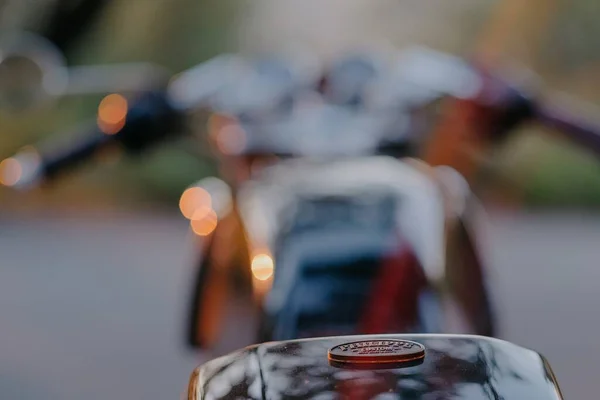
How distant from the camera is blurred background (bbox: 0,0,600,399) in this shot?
8750 mm

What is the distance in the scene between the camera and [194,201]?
5.47m

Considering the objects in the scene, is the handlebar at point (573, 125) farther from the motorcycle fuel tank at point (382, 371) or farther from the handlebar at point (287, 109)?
the motorcycle fuel tank at point (382, 371)

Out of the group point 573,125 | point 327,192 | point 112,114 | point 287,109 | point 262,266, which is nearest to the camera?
point 262,266

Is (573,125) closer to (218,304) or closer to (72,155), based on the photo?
(218,304)

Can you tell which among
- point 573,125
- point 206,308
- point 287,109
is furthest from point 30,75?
point 573,125

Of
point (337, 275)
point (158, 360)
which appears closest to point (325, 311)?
point (337, 275)

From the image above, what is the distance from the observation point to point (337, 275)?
428 cm

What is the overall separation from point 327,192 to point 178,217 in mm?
12828

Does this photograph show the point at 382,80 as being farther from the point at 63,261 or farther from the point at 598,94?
the point at 598,94

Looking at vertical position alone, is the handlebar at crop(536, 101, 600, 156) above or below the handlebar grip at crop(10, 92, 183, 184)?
below

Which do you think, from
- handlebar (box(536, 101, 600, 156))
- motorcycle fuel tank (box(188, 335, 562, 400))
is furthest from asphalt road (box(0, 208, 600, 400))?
motorcycle fuel tank (box(188, 335, 562, 400))

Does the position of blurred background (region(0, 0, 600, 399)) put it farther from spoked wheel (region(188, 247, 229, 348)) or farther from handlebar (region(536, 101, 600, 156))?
handlebar (region(536, 101, 600, 156))

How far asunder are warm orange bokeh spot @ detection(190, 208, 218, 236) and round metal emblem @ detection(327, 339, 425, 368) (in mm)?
2296

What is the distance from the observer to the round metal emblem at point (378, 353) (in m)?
2.83
